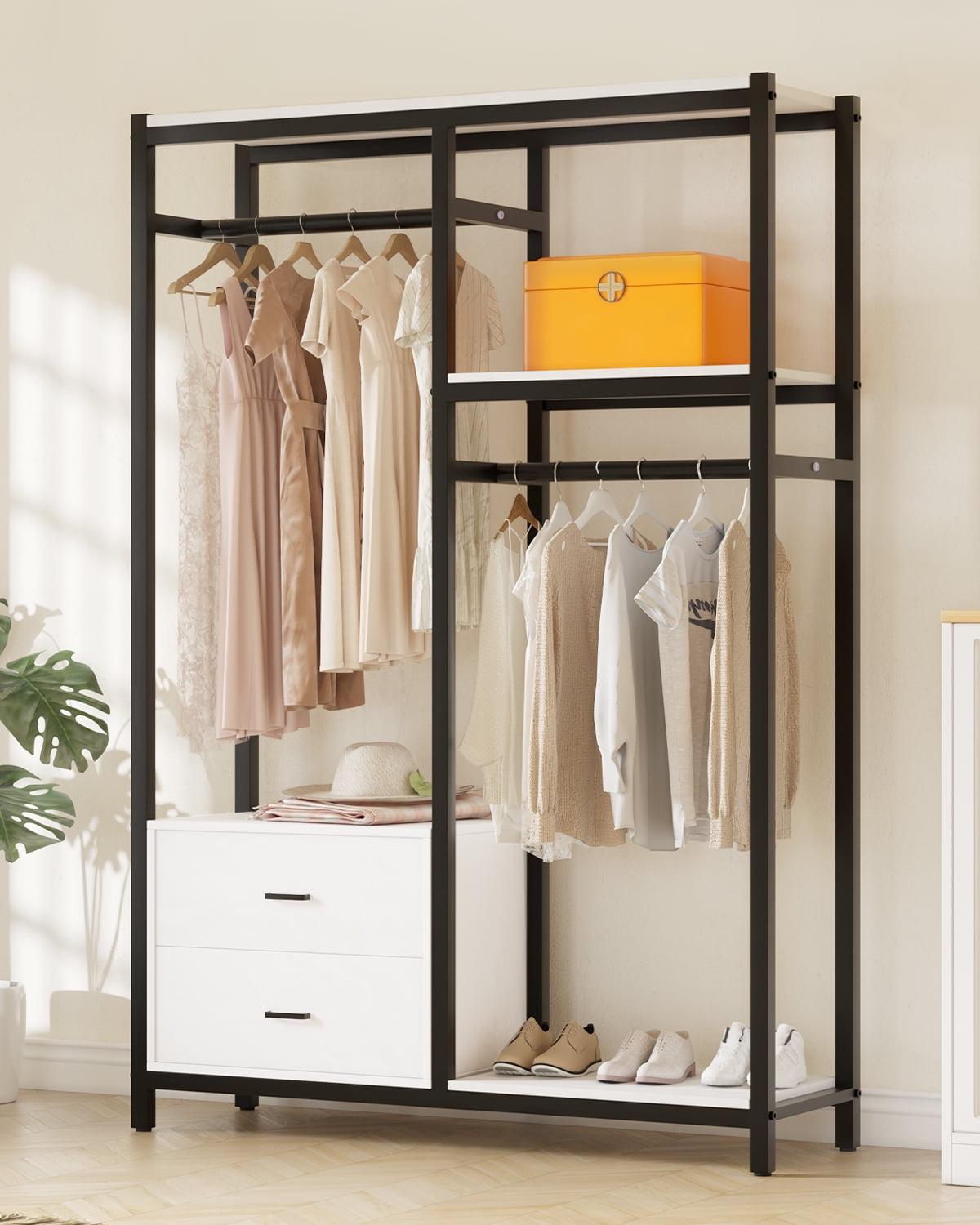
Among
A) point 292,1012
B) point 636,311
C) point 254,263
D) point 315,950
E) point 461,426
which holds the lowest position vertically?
point 292,1012

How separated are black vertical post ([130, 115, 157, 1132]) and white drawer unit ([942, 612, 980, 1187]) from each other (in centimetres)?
173

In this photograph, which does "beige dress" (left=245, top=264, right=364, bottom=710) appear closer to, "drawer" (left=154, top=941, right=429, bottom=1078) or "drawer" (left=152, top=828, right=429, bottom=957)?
"drawer" (left=152, top=828, right=429, bottom=957)

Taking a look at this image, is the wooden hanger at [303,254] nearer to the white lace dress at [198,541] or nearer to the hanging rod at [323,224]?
the hanging rod at [323,224]

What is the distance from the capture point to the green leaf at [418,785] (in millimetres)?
4230

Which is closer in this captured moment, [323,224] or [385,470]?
[385,470]

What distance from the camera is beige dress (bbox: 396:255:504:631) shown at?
4078 mm

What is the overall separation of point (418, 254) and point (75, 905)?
1863 millimetres

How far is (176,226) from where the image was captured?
4324 millimetres

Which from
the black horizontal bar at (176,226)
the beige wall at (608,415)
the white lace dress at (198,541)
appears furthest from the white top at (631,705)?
the black horizontal bar at (176,226)

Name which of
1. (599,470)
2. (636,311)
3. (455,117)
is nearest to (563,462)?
(599,470)

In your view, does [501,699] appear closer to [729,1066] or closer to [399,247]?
[729,1066]

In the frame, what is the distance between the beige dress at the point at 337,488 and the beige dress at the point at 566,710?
18.0 inches

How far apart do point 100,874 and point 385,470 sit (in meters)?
1.43

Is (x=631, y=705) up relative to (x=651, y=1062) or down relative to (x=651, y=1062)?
up
